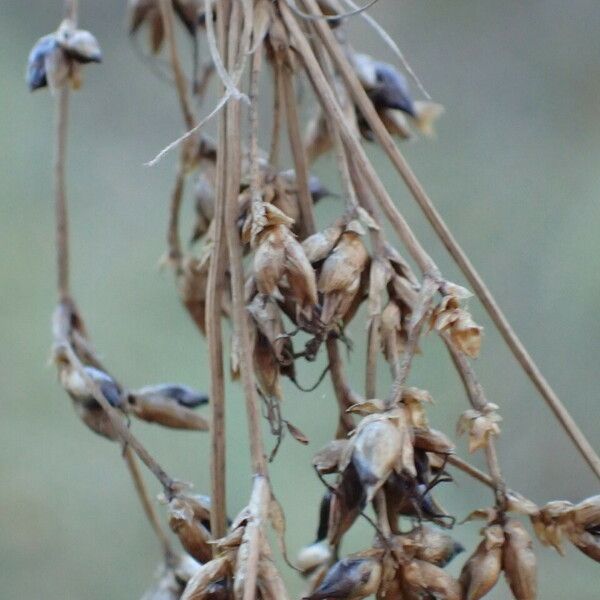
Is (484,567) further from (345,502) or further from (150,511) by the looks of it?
(150,511)

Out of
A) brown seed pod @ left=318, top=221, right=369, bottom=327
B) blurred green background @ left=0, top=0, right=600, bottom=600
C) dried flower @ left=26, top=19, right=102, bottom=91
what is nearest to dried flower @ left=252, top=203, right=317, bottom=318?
brown seed pod @ left=318, top=221, right=369, bottom=327

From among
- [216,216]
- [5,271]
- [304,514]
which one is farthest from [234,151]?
[5,271]

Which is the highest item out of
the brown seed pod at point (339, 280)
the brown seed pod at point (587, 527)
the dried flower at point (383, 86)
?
the dried flower at point (383, 86)

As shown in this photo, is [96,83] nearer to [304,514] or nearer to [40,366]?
[40,366]

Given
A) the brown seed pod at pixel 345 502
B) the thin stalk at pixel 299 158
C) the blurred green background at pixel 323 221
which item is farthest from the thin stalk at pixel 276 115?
the blurred green background at pixel 323 221

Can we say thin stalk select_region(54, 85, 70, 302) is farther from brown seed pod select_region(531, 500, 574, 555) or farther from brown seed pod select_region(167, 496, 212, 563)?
brown seed pod select_region(531, 500, 574, 555)

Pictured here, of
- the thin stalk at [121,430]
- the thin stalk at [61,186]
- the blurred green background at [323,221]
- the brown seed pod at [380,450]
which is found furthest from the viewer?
the blurred green background at [323,221]

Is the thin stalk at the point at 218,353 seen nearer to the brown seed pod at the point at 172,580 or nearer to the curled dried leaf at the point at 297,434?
the curled dried leaf at the point at 297,434

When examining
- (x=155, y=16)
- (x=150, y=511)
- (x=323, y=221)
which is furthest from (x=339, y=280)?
(x=323, y=221)
